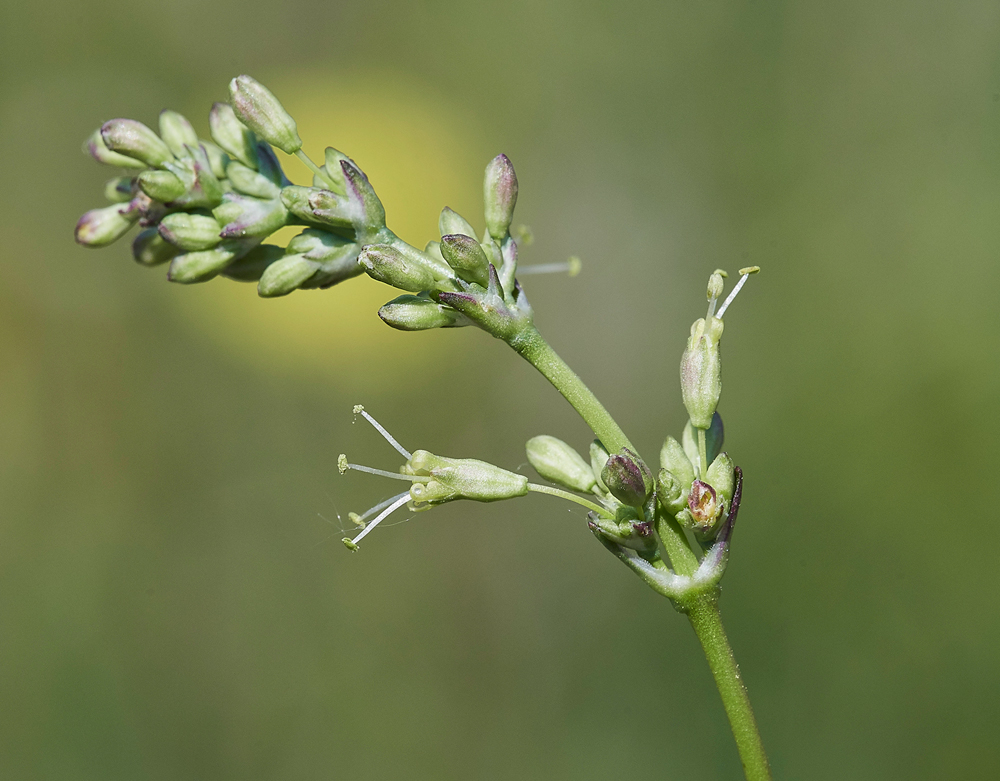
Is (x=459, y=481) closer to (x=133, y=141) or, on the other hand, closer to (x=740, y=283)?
(x=740, y=283)

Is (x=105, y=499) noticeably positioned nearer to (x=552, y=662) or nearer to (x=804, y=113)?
(x=552, y=662)

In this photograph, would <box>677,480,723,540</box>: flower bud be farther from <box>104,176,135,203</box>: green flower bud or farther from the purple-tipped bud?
<box>104,176,135,203</box>: green flower bud

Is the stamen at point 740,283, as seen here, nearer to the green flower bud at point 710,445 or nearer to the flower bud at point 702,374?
the flower bud at point 702,374

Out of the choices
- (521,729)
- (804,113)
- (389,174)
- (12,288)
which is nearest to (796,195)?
(804,113)

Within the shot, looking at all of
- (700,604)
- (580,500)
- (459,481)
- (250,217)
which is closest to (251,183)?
(250,217)

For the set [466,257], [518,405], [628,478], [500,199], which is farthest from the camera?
[518,405]

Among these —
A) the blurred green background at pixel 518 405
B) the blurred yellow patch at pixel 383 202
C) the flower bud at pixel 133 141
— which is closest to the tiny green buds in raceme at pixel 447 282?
the flower bud at pixel 133 141

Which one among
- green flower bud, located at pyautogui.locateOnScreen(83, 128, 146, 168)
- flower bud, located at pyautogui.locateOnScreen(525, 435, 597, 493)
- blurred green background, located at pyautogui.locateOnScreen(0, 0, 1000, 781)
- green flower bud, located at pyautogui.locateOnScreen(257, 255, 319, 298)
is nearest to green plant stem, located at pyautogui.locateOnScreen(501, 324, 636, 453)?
flower bud, located at pyautogui.locateOnScreen(525, 435, 597, 493)

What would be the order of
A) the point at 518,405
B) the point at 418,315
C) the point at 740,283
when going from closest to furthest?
the point at 418,315, the point at 740,283, the point at 518,405

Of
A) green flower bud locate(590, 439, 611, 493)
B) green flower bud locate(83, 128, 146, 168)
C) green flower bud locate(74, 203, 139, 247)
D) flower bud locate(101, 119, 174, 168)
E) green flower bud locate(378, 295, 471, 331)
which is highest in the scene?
green flower bud locate(83, 128, 146, 168)
